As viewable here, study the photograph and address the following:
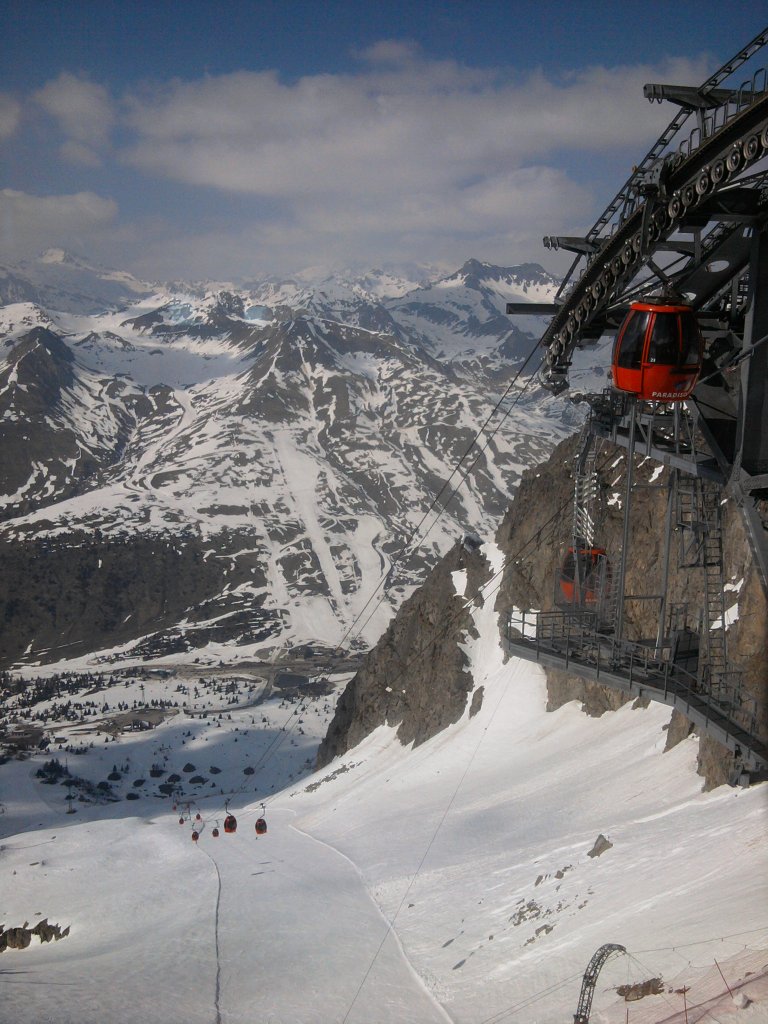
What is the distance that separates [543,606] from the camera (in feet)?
191

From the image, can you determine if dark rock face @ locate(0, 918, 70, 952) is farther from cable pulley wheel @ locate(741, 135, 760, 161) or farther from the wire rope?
cable pulley wheel @ locate(741, 135, 760, 161)

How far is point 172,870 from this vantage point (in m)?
38.4

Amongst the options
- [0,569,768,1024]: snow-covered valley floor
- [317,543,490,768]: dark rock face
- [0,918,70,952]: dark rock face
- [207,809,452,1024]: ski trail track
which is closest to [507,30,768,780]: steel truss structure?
[0,569,768,1024]: snow-covered valley floor

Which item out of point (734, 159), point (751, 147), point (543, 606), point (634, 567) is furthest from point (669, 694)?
point (543, 606)

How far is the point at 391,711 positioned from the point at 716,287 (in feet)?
196

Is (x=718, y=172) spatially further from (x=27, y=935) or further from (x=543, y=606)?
(x=543, y=606)

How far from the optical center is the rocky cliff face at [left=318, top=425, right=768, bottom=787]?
86.3 ft

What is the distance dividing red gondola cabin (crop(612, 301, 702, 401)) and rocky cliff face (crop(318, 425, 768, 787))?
989 centimetres

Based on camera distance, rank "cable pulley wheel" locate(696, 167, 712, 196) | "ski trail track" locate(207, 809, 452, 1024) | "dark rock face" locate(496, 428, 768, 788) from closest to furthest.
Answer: "cable pulley wheel" locate(696, 167, 712, 196) → "ski trail track" locate(207, 809, 452, 1024) → "dark rock face" locate(496, 428, 768, 788)

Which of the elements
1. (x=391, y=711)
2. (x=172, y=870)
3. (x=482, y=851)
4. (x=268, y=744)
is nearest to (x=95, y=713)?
(x=268, y=744)

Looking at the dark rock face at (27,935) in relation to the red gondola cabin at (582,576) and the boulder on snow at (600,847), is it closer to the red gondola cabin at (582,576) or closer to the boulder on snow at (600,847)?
the boulder on snow at (600,847)

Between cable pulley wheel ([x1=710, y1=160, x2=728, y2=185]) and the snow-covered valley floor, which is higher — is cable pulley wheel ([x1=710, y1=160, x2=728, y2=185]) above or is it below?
above

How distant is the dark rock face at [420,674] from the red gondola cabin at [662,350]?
48.1m

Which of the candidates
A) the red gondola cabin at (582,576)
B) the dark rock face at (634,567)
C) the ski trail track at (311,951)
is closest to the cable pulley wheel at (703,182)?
the dark rock face at (634,567)
